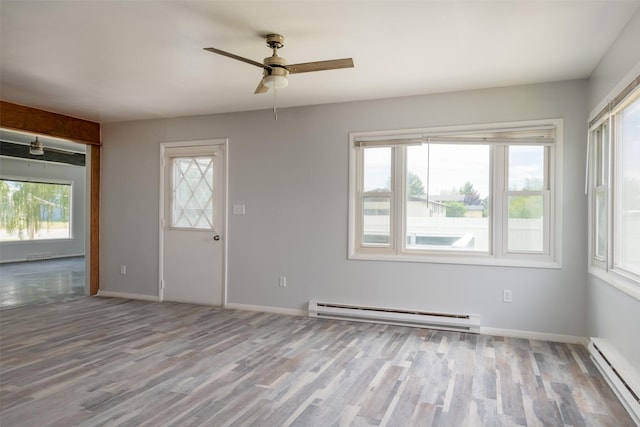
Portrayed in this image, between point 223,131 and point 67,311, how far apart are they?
2.95 m

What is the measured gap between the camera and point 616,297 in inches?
118

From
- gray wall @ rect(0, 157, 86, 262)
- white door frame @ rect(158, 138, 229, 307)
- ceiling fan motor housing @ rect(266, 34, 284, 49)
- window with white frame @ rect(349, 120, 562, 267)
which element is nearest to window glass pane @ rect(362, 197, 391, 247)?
window with white frame @ rect(349, 120, 562, 267)

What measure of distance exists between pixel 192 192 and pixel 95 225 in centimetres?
171

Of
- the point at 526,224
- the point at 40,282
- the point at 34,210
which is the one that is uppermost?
the point at 34,210

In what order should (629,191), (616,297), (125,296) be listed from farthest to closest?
(125,296) < (616,297) < (629,191)

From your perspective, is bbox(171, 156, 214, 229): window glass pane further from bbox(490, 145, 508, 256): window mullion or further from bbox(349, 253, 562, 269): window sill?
bbox(490, 145, 508, 256): window mullion

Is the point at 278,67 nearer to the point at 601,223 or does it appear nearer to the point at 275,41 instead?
the point at 275,41

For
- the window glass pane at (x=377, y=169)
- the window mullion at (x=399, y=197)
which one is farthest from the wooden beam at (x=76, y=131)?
the window mullion at (x=399, y=197)

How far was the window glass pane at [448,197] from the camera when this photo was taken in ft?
A: 14.2

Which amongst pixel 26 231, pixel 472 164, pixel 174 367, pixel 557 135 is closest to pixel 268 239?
pixel 174 367

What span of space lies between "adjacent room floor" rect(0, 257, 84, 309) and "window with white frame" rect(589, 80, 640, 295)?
6.37 m

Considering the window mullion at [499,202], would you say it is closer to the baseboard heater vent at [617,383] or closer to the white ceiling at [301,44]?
the white ceiling at [301,44]

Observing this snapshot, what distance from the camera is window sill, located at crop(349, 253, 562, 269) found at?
4.01 meters

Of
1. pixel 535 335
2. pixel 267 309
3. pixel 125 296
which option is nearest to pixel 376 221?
pixel 267 309
